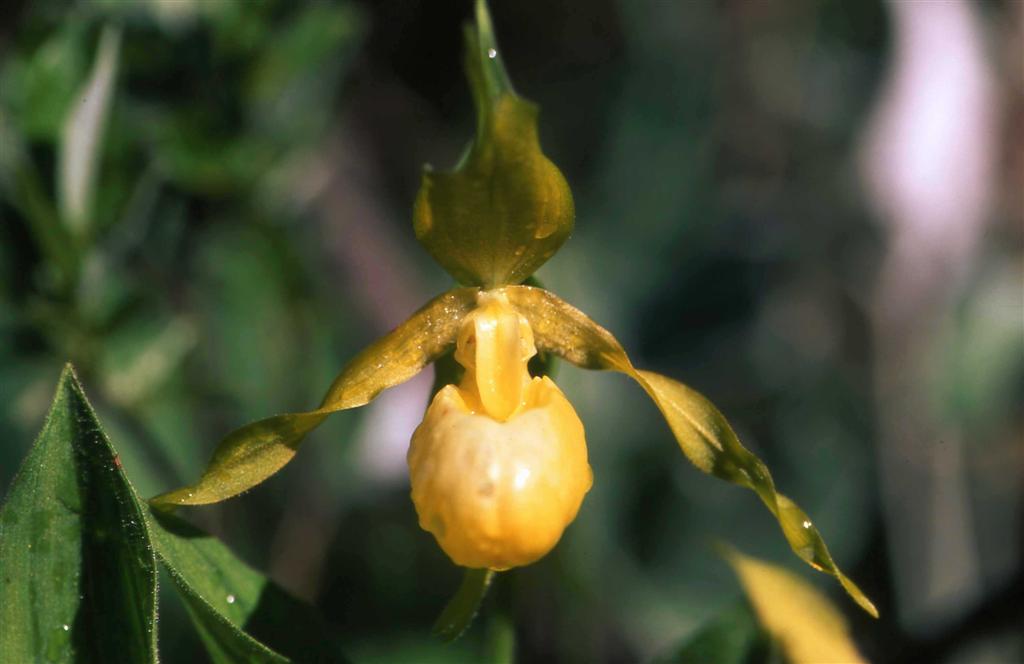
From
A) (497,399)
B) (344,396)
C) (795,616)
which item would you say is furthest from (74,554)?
(795,616)

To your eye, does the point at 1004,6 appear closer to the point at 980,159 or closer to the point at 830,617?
the point at 980,159

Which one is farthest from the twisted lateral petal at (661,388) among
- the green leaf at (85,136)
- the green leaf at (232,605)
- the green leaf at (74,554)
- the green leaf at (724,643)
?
the green leaf at (85,136)

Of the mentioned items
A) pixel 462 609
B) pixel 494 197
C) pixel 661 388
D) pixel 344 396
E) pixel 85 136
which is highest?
pixel 85 136

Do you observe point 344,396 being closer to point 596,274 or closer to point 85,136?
point 85,136

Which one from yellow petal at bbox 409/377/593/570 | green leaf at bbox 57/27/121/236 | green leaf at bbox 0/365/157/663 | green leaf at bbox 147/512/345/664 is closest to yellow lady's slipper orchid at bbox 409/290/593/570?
yellow petal at bbox 409/377/593/570

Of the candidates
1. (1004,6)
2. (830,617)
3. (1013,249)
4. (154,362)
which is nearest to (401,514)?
(154,362)

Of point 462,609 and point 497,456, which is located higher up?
point 497,456

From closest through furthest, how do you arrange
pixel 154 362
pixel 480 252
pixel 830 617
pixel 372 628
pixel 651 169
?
1. pixel 480 252
2. pixel 830 617
3. pixel 154 362
4. pixel 372 628
5. pixel 651 169

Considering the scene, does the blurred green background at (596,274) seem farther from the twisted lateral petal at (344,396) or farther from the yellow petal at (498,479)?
the yellow petal at (498,479)
